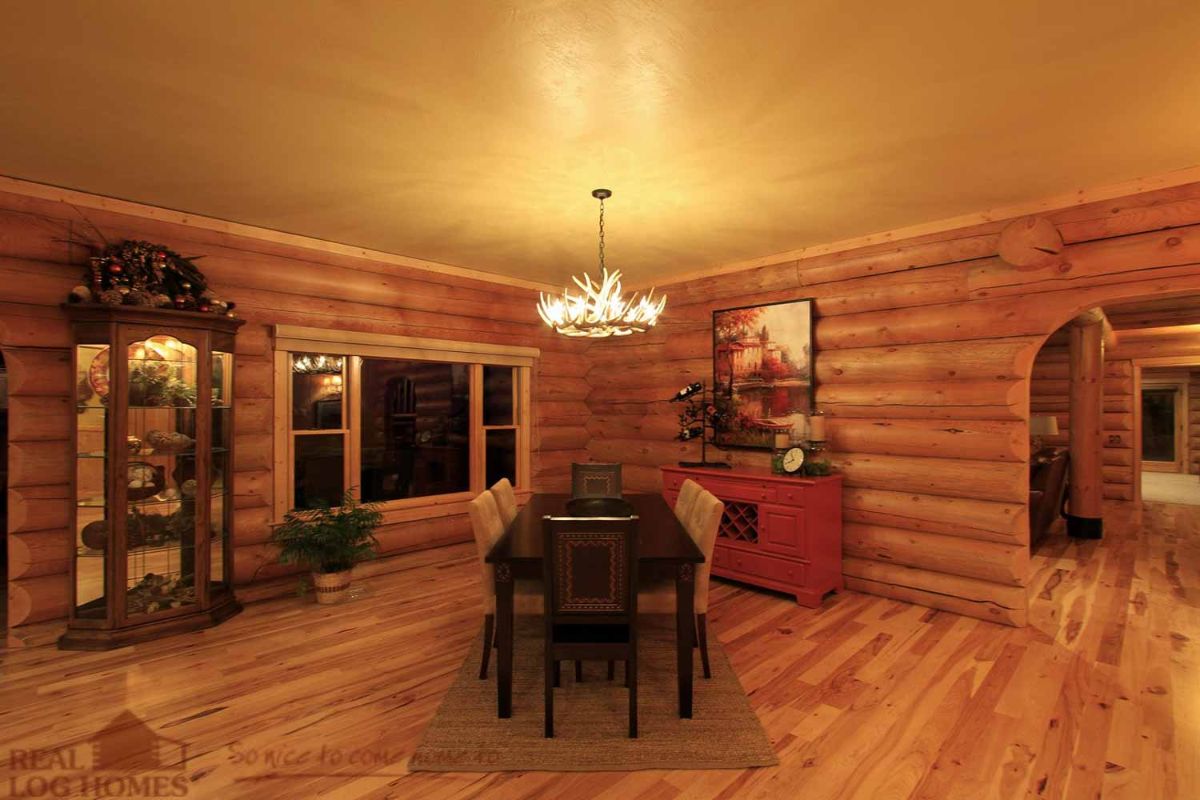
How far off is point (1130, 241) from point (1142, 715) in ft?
8.10

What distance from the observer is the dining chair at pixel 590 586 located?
92.4 inches

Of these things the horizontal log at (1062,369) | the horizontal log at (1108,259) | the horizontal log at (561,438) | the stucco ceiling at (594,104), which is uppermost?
the stucco ceiling at (594,104)

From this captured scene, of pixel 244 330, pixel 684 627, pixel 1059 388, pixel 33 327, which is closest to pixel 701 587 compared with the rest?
pixel 684 627

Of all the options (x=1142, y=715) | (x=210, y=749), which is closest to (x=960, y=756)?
(x=1142, y=715)

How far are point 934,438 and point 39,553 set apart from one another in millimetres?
5691

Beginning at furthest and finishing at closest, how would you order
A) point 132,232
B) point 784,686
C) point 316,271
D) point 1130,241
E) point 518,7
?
point 316,271
point 132,232
point 1130,241
point 784,686
point 518,7

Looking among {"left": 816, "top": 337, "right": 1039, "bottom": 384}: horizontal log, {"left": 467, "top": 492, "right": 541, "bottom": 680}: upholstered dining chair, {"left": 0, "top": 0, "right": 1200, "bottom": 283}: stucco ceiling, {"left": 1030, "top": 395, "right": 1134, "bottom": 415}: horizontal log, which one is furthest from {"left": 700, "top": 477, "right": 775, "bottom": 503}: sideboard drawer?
{"left": 1030, "top": 395, "right": 1134, "bottom": 415}: horizontal log

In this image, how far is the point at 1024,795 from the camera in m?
2.05

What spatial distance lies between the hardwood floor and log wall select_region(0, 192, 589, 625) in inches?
25.7

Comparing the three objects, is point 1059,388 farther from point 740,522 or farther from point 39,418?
point 39,418

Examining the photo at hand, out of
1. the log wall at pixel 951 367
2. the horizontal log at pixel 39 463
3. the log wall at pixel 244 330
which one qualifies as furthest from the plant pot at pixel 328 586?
the log wall at pixel 951 367

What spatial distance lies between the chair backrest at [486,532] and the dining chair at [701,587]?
2.49 feet

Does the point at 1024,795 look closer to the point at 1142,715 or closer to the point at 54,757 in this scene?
the point at 1142,715

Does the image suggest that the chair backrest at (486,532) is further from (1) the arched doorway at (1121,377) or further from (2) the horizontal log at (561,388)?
(1) the arched doorway at (1121,377)
